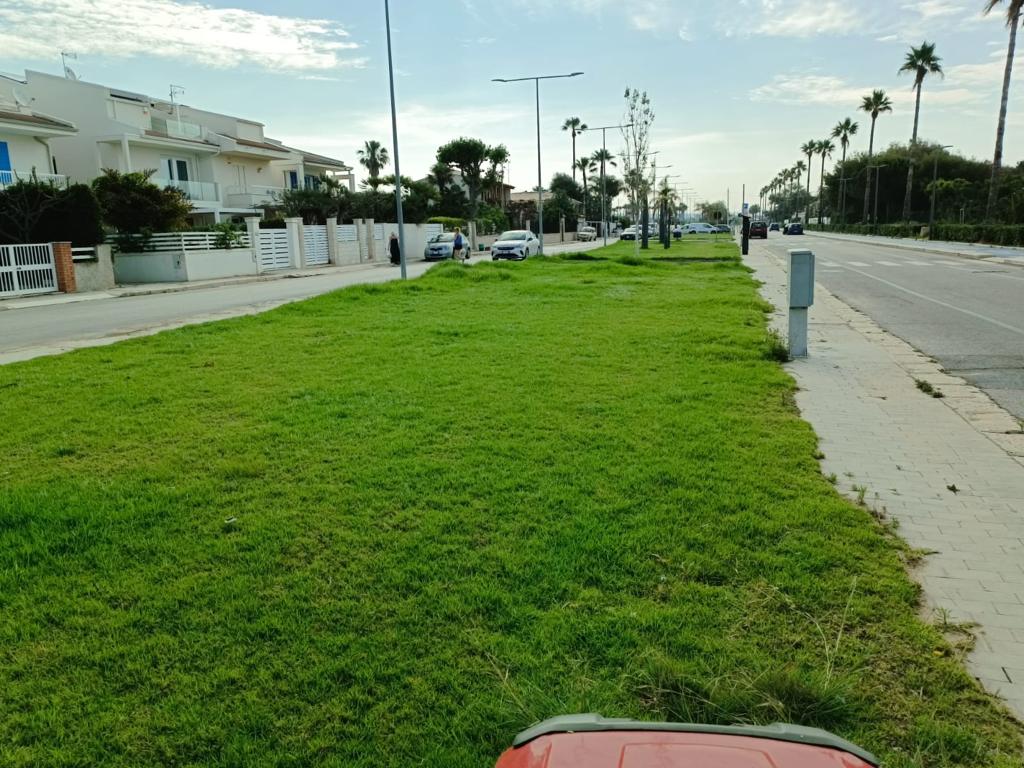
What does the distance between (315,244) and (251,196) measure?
955 cm

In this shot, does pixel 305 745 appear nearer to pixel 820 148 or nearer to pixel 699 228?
pixel 699 228

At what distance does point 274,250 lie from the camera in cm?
3662

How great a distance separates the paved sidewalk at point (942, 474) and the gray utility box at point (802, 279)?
0.77 m

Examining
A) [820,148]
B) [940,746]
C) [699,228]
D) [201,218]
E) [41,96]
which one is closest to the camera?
[940,746]

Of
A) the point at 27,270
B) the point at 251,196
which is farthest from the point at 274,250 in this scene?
the point at 27,270

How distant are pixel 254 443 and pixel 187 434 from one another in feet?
2.34

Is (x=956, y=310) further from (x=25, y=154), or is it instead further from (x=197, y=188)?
(x=197, y=188)

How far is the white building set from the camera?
39.9m

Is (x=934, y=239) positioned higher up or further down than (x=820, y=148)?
further down

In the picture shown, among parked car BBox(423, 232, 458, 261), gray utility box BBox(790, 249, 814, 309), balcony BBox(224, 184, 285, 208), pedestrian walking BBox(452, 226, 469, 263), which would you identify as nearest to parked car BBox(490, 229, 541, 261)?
pedestrian walking BBox(452, 226, 469, 263)

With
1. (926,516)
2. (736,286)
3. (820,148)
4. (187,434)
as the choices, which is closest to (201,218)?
(736,286)

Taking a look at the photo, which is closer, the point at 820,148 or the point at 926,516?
the point at 926,516

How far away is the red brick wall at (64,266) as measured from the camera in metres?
24.7

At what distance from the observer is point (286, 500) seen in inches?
178
